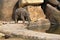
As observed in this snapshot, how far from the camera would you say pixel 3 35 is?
15.5 ft

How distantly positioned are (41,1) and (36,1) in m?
0.25

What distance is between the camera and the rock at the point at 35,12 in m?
8.78

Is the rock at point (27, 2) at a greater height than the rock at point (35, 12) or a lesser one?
greater

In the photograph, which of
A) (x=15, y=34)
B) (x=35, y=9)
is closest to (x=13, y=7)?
(x=35, y=9)

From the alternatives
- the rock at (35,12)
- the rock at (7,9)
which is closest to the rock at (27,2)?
the rock at (35,12)

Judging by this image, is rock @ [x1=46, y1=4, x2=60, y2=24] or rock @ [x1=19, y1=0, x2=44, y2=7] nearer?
rock @ [x1=19, y1=0, x2=44, y2=7]

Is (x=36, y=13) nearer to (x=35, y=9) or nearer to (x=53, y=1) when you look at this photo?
(x=35, y=9)

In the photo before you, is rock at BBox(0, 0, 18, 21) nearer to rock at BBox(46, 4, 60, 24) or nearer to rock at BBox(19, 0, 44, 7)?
rock at BBox(19, 0, 44, 7)

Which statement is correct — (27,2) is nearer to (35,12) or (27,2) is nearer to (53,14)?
(35,12)

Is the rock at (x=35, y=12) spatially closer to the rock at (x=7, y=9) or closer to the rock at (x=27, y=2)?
the rock at (x=27, y=2)

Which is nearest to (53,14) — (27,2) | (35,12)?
(35,12)

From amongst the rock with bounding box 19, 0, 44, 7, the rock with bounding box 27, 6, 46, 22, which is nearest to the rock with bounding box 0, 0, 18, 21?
the rock with bounding box 19, 0, 44, 7

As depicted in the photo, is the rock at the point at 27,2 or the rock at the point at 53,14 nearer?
the rock at the point at 27,2

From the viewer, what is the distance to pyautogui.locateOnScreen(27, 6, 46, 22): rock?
8.78m
